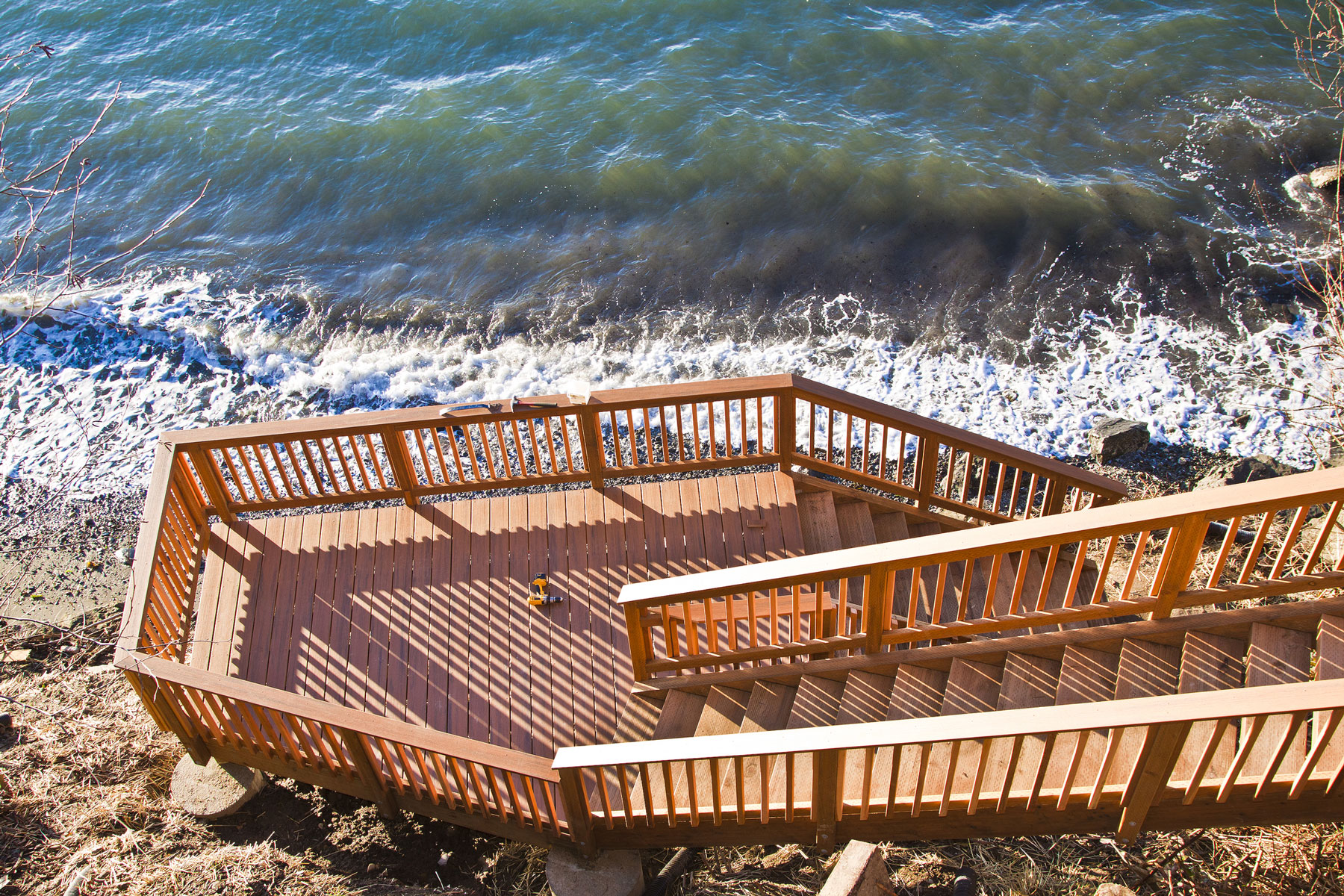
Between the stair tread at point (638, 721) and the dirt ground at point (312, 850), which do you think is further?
the stair tread at point (638, 721)

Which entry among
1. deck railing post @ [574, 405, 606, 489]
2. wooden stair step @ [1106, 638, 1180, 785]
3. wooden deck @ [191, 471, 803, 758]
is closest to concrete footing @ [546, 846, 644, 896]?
wooden deck @ [191, 471, 803, 758]

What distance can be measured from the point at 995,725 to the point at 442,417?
14.4 feet

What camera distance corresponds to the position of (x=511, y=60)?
1839cm

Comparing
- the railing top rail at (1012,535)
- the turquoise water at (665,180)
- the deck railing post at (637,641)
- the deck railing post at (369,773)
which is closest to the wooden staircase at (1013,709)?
the deck railing post at (637,641)

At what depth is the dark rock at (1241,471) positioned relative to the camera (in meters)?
9.95

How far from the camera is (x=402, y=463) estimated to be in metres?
7.05

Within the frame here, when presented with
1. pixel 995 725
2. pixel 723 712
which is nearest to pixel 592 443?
pixel 723 712

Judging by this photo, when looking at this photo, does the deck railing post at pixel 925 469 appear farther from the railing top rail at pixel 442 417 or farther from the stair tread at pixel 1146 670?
the stair tread at pixel 1146 670

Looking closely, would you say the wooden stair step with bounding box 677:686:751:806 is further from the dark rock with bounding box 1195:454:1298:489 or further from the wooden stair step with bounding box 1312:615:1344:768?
the dark rock with bounding box 1195:454:1298:489

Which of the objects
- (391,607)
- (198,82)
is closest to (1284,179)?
(391,607)

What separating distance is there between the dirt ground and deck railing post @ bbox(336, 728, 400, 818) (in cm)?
27

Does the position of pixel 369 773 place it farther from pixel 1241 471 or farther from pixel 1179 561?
pixel 1241 471

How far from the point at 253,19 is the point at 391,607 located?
19158 millimetres

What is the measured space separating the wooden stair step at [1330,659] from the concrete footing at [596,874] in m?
3.80
